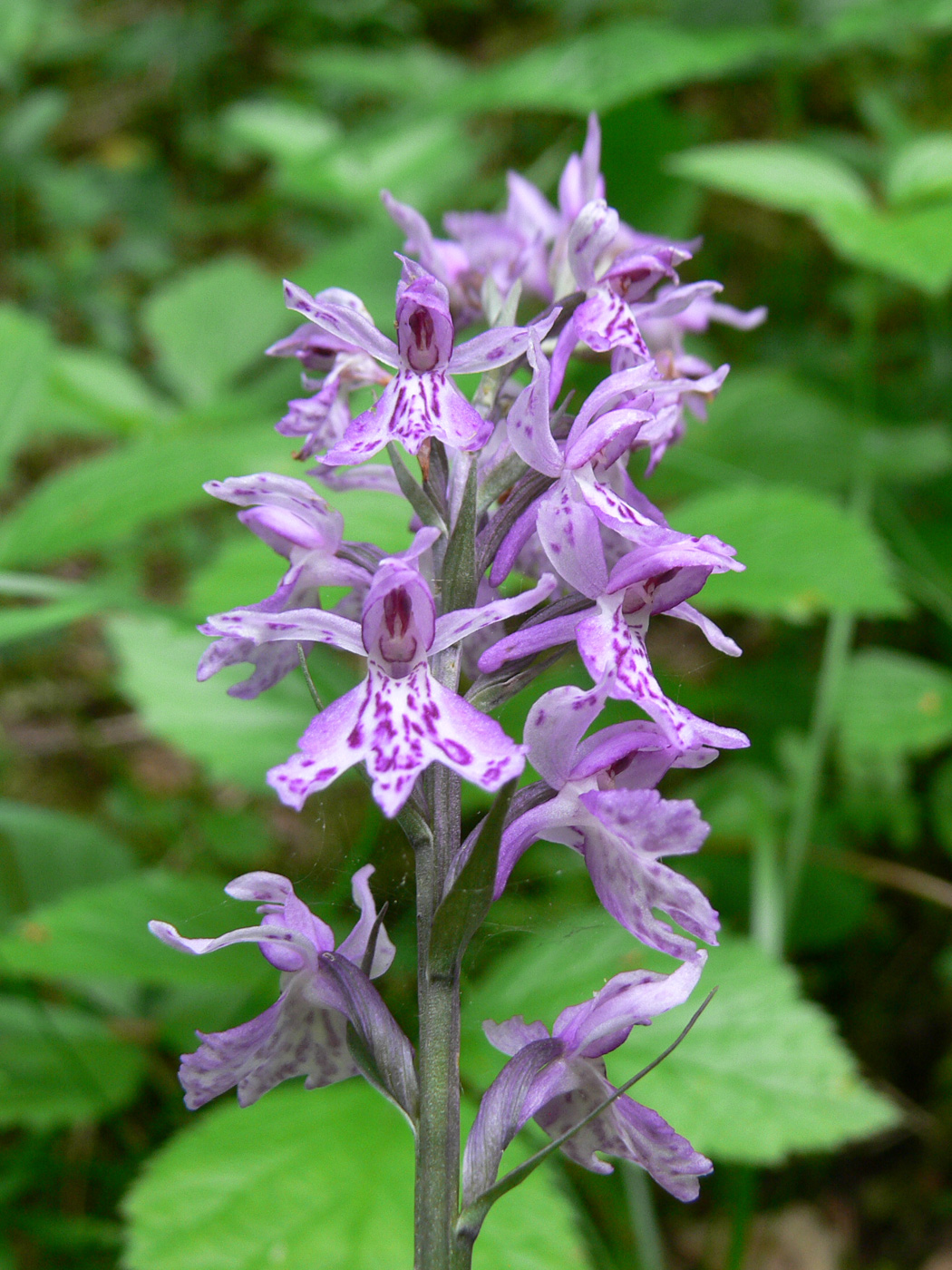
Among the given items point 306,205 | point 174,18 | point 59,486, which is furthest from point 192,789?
point 174,18

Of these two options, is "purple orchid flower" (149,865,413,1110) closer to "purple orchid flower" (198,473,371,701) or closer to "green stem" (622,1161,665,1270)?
"purple orchid flower" (198,473,371,701)

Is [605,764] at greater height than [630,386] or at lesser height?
lesser

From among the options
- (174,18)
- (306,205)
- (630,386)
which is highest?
(174,18)

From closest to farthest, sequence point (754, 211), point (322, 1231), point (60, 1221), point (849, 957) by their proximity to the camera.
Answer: point (322, 1231), point (60, 1221), point (849, 957), point (754, 211)

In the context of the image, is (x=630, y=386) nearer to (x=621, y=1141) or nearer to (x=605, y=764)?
(x=605, y=764)

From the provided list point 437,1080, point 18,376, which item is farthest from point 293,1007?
point 18,376

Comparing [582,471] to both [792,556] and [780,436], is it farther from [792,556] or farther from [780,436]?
[780,436]
